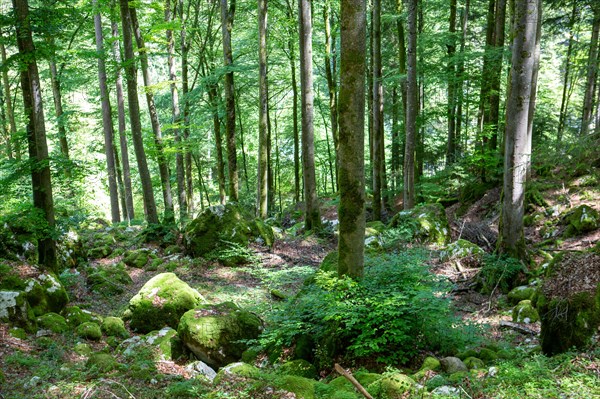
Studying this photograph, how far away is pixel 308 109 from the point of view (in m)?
12.1

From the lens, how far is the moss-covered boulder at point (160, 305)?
23.8ft

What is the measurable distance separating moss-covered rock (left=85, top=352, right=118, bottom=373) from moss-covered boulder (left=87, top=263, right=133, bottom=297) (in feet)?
12.5

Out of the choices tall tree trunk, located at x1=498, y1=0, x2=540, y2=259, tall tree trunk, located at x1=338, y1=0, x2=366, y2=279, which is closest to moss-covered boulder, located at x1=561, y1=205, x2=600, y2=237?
tall tree trunk, located at x1=498, y1=0, x2=540, y2=259

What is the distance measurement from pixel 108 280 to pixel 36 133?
3.69m

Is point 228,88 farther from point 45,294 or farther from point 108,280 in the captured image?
point 45,294

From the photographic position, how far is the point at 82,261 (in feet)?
35.4

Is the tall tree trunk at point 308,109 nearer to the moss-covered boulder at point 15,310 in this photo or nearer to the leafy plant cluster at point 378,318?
the leafy plant cluster at point 378,318

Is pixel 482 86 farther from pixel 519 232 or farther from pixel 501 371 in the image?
pixel 501 371

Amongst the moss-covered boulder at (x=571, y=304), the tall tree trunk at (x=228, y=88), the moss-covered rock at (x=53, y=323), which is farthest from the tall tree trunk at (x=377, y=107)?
the moss-covered rock at (x=53, y=323)

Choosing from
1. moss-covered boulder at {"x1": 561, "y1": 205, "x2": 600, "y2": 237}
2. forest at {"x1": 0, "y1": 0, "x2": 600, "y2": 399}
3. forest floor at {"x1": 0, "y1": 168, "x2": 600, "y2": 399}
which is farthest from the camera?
moss-covered boulder at {"x1": 561, "y1": 205, "x2": 600, "y2": 237}

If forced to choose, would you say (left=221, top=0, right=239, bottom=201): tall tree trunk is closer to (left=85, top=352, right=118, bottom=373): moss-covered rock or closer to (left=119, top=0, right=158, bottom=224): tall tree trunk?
(left=119, top=0, right=158, bottom=224): tall tree trunk

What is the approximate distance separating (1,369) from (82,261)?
6348 mm

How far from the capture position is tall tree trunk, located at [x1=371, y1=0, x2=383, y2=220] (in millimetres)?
12914

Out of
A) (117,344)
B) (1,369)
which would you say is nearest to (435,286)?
(117,344)
